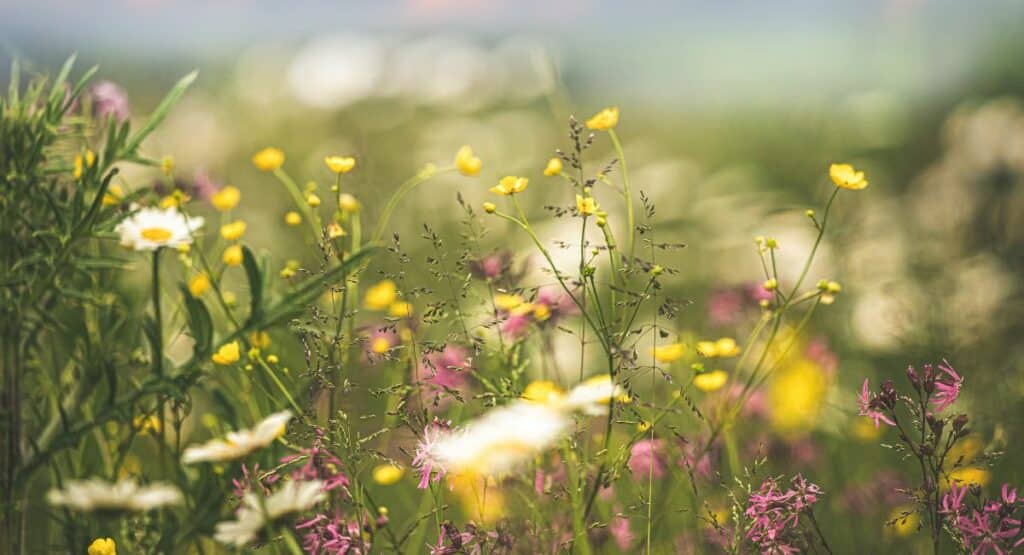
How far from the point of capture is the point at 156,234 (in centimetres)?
107

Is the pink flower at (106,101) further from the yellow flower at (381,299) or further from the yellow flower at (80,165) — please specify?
the yellow flower at (381,299)

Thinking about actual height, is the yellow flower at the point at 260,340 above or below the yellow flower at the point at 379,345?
above

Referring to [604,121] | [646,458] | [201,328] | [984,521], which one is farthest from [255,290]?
[984,521]

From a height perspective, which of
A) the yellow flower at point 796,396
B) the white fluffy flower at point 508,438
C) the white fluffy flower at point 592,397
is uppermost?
the white fluffy flower at point 508,438

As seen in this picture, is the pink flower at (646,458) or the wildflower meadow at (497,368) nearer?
the wildflower meadow at (497,368)

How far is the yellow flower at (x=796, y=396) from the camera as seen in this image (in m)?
1.59

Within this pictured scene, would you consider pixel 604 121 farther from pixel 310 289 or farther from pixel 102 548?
pixel 102 548

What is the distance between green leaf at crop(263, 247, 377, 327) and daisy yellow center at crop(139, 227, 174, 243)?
0.42 feet

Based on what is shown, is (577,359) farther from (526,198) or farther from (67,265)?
(67,265)

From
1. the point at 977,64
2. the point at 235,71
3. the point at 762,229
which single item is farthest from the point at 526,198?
the point at 235,71

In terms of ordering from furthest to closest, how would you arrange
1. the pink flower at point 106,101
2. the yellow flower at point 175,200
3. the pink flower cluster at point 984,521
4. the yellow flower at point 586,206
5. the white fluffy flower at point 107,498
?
the pink flower at point 106,101 → the yellow flower at point 175,200 → the yellow flower at point 586,206 → the pink flower cluster at point 984,521 → the white fluffy flower at point 107,498

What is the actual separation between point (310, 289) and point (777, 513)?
504 mm

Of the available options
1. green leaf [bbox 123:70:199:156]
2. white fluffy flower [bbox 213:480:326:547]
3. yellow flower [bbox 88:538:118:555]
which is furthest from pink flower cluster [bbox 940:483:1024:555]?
green leaf [bbox 123:70:199:156]

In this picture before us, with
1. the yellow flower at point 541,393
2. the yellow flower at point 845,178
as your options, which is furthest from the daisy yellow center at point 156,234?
the yellow flower at point 845,178
